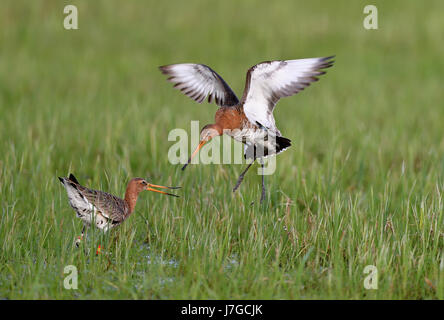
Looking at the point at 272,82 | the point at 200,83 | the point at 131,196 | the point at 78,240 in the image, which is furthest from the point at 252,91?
the point at 78,240

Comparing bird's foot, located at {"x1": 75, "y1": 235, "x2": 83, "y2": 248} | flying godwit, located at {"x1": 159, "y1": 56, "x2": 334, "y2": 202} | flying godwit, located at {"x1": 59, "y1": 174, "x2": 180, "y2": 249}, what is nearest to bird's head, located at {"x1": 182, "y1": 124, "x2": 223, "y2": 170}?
flying godwit, located at {"x1": 159, "y1": 56, "x2": 334, "y2": 202}

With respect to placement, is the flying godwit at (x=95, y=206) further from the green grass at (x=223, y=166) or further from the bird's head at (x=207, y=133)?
the bird's head at (x=207, y=133)

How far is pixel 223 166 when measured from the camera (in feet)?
22.7

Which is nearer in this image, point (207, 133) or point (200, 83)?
point (207, 133)

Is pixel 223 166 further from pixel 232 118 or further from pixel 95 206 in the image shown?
pixel 95 206

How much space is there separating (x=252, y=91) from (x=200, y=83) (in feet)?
1.36

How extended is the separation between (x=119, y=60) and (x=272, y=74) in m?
9.70

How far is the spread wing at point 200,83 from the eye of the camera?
14.8ft

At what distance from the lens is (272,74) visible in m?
4.43

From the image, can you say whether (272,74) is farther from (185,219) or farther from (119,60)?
(119,60)

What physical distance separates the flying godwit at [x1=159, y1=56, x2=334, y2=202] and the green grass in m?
0.83

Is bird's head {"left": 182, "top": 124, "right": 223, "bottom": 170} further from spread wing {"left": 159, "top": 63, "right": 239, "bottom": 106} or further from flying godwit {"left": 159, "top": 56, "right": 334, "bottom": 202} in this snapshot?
spread wing {"left": 159, "top": 63, "right": 239, "bottom": 106}

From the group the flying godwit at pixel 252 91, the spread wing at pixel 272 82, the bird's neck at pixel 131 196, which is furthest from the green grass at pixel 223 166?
the spread wing at pixel 272 82

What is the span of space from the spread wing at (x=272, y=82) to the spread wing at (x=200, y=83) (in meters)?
0.22
